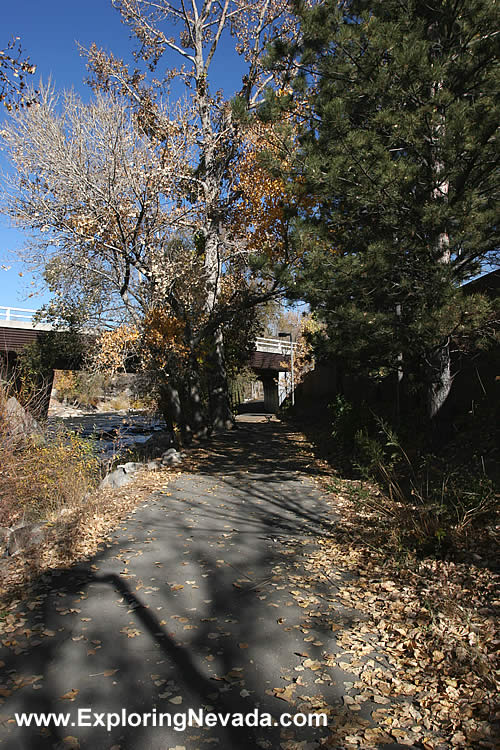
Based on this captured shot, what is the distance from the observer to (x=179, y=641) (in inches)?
150

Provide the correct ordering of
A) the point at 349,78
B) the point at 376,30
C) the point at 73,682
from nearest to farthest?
the point at 73,682, the point at 376,30, the point at 349,78

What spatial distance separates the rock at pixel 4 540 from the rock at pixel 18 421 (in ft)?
3.79

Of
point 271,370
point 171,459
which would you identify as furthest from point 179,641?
point 271,370

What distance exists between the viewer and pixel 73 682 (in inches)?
129

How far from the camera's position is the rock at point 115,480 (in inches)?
356

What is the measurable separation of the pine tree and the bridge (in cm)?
1576

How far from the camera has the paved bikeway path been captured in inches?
114

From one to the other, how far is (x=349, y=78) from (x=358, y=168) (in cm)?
155

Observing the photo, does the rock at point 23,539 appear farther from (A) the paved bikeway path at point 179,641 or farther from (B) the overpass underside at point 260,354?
(B) the overpass underside at point 260,354

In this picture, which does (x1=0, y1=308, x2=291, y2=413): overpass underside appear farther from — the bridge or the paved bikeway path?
A: the paved bikeway path

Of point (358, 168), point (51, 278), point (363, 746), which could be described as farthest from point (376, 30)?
point (51, 278)

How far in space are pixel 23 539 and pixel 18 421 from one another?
63.0 inches

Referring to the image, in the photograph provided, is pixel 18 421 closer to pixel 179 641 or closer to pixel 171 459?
pixel 179 641

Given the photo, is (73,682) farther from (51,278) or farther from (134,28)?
(134,28)
